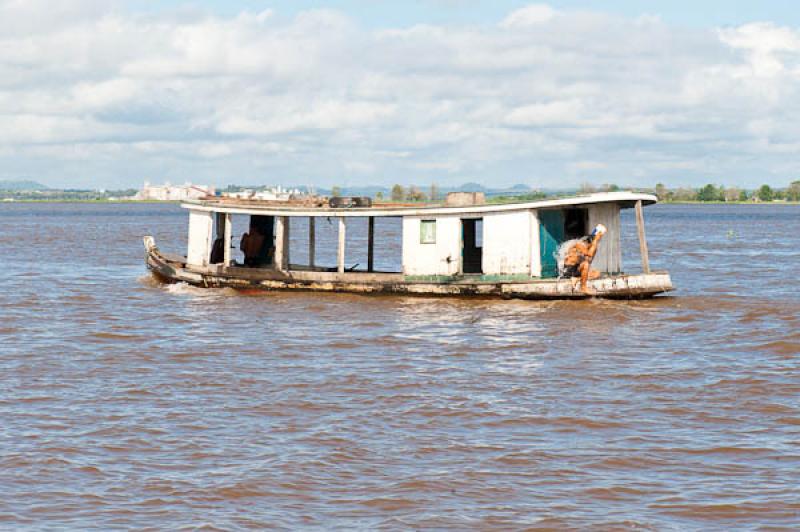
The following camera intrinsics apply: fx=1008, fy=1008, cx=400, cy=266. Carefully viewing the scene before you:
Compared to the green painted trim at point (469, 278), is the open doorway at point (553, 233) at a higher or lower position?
higher

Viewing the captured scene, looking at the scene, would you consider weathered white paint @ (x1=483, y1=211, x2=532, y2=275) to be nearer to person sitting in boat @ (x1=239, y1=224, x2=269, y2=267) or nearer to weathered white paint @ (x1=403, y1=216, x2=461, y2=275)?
weathered white paint @ (x1=403, y1=216, x2=461, y2=275)

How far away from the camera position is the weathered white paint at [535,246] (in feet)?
75.7

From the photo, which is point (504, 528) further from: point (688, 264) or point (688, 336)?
point (688, 264)

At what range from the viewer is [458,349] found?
17.9 metres

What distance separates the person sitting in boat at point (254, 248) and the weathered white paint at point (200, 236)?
3.09 ft

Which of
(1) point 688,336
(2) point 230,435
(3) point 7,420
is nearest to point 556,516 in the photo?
(2) point 230,435

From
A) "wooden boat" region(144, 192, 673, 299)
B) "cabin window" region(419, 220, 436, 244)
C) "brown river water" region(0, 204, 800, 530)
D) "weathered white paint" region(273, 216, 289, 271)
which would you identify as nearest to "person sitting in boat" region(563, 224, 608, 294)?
"wooden boat" region(144, 192, 673, 299)

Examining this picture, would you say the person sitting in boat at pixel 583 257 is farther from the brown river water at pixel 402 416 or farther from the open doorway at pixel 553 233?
the brown river water at pixel 402 416

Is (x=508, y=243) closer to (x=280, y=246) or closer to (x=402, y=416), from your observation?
(x=280, y=246)

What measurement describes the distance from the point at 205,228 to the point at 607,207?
34.9 ft

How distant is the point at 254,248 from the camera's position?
90.5ft

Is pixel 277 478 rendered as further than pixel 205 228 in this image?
No

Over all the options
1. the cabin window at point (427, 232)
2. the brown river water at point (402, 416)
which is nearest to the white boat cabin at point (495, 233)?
the cabin window at point (427, 232)

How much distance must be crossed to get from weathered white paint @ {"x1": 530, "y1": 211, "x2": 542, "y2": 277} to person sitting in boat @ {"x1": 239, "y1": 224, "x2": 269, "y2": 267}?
826 cm
